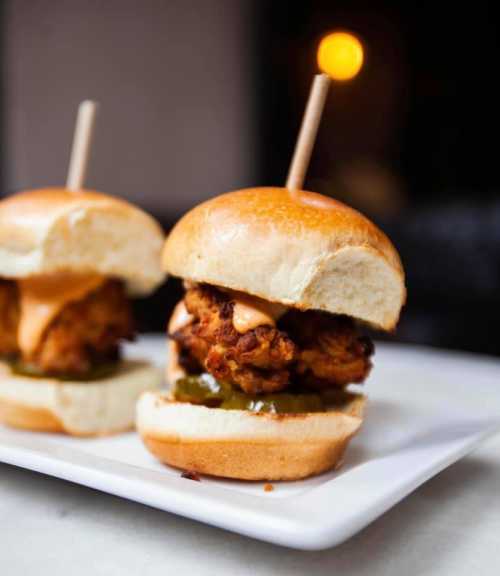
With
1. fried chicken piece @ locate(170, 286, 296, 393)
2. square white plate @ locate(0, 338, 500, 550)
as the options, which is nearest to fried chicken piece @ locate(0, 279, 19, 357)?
square white plate @ locate(0, 338, 500, 550)

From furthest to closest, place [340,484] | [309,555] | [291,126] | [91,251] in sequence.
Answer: [291,126]
[91,251]
[340,484]
[309,555]

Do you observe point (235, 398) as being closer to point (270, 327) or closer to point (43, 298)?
point (270, 327)

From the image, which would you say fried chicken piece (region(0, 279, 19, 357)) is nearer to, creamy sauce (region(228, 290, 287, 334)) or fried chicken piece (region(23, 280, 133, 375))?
fried chicken piece (region(23, 280, 133, 375))

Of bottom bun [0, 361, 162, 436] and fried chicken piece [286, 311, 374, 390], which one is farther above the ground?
fried chicken piece [286, 311, 374, 390]

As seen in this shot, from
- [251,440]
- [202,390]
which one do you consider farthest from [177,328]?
[251,440]

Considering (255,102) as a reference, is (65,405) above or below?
below

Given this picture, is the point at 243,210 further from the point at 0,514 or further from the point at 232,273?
the point at 0,514

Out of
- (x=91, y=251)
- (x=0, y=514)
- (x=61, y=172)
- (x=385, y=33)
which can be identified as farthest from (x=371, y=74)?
(x=0, y=514)
